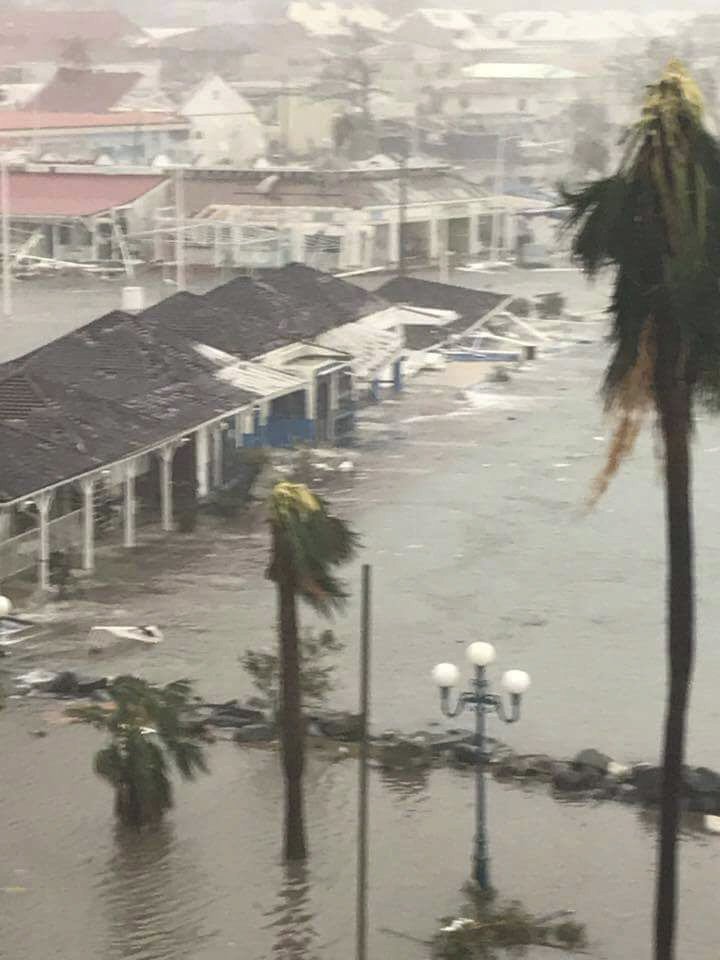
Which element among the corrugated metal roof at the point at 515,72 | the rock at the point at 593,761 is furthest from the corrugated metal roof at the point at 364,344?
the corrugated metal roof at the point at 515,72

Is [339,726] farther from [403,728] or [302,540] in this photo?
[302,540]

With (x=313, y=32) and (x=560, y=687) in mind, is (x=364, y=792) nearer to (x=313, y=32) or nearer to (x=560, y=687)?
(x=560, y=687)

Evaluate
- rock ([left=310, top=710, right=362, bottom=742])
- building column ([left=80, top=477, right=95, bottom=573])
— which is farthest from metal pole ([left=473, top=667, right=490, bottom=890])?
building column ([left=80, top=477, right=95, bottom=573])

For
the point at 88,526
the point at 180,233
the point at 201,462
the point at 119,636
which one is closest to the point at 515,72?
the point at 180,233

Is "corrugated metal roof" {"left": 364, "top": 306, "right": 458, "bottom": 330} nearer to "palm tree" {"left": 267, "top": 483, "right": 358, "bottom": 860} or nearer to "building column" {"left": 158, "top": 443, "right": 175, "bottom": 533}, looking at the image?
"building column" {"left": 158, "top": 443, "right": 175, "bottom": 533}

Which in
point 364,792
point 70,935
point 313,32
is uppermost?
point 313,32

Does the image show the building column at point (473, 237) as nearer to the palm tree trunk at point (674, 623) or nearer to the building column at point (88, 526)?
the building column at point (88, 526)

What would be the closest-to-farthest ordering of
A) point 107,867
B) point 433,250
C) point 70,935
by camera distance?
point 70,935 → point 107,867 → point 433,250

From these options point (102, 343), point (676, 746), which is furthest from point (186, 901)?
point (102, 343)
